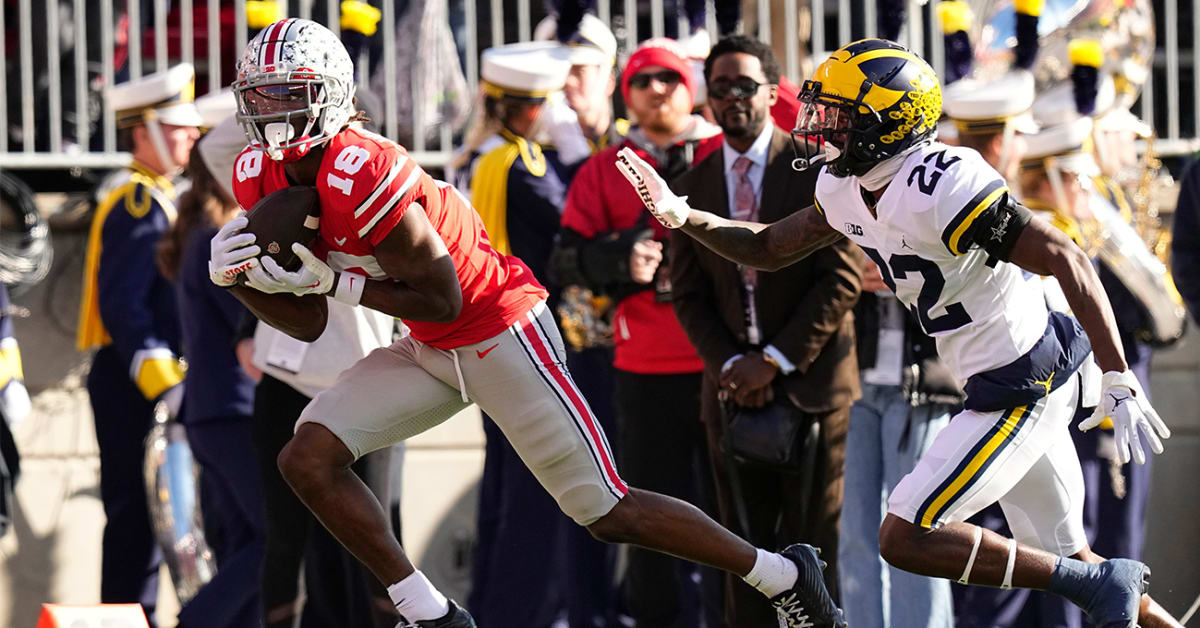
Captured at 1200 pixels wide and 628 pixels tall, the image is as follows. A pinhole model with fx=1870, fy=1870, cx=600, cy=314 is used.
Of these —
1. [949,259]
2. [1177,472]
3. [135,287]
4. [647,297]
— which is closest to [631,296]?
[647,297]

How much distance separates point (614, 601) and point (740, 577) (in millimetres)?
1569

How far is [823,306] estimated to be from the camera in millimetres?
5855

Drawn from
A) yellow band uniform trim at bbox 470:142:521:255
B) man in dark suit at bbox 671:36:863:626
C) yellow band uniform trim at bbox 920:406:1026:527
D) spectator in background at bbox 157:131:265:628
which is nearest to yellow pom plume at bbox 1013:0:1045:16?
man in dark suit at bbox 671:36:863:626

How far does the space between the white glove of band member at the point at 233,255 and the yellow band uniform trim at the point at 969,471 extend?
1918mm

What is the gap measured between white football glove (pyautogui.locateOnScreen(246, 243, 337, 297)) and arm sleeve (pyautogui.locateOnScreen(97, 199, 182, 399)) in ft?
7.48

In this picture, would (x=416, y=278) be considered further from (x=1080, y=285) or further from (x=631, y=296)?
(x=1080, y=285)

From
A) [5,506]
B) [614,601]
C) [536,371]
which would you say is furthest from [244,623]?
[536,371]

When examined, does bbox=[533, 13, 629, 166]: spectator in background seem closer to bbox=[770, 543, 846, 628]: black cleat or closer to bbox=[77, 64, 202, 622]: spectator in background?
bbox=[77, 64, 202, 622]: spectator in background

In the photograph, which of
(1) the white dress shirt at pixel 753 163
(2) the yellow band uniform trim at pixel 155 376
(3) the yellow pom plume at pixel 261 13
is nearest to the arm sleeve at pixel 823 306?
(1) the white dress shirt at pixel 753 163

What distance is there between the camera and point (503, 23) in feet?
28.2

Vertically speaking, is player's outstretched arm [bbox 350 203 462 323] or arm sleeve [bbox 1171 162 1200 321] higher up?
player's outstretched arm [bbox 350 203 462 323]

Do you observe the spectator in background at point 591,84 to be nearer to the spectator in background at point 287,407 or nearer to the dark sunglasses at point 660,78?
the dark sunglasses at point 660,78

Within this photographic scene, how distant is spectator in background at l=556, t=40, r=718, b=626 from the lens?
249 inches

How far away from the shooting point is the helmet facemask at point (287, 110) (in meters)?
5.03
